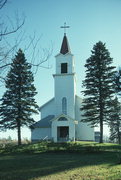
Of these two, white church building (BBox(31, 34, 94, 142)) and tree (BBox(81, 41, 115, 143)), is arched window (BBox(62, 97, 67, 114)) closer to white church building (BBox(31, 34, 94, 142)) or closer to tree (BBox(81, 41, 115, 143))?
white church building (BBox(31, 34, 94, 142))

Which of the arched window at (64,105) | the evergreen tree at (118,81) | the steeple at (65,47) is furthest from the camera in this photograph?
the steeple at (65,47)

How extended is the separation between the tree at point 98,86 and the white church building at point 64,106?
477cm

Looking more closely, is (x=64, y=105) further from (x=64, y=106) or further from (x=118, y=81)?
(x=118, y=81)

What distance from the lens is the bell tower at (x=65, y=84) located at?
33844 millimetres

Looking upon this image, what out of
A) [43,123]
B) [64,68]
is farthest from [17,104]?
[64,68]

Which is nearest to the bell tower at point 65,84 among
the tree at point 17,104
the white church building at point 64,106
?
the white church building at point 64,106

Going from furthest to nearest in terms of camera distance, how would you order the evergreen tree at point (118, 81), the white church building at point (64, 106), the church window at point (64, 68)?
the church window at point (64, 68) < the white church building at point (64, 106) < the evergreen tree at point (118, 81)

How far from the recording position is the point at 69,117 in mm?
31000

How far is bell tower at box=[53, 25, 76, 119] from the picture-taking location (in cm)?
3384

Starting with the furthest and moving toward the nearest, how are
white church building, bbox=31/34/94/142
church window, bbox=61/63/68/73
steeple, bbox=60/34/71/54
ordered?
steeple, bbox=60/34/71/54 → church window, bbox=61/63/68/73 → white church building, bbox=31/34/94/142

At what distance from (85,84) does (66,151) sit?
12.5 m

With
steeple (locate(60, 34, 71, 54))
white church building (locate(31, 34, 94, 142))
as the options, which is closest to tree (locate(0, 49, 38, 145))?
white church building (locate(31, 34, 94, 142))

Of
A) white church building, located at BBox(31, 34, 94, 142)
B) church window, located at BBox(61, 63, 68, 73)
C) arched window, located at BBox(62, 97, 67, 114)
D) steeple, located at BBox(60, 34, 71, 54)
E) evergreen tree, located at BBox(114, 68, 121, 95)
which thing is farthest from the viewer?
steeple, located at BBox(60, 34, 71, 54)

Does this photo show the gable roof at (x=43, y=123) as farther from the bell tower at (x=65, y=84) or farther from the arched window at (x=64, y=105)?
the arched window at (x=64, y=105)
